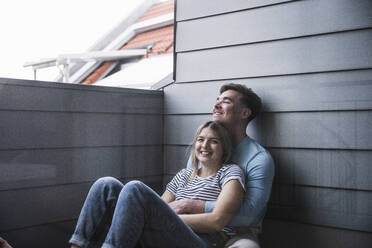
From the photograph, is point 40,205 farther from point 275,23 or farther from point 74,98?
point 275,23

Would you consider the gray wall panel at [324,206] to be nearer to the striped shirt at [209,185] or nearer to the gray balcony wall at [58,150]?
the striped shirt at [209,185]

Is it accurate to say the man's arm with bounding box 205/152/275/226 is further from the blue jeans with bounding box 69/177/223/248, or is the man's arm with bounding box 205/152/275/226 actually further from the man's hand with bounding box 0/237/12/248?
the man's hand with bounding box 0/237/12/248

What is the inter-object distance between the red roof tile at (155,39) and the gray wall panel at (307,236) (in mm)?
961

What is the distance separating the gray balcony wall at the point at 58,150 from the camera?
1625 millimetres

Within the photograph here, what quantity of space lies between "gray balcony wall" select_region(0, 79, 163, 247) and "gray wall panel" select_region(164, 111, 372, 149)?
43 cm

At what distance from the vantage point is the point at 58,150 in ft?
5.73

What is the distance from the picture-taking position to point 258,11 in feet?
5.90

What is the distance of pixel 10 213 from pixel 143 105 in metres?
0.79

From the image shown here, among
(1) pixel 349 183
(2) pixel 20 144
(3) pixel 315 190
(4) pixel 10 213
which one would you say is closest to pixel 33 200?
(4) pixel 10 213

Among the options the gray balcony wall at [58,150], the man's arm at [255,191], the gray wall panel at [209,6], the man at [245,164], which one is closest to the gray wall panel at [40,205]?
the gray balcony wall at [58,150]

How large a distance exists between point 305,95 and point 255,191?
17.0 inches

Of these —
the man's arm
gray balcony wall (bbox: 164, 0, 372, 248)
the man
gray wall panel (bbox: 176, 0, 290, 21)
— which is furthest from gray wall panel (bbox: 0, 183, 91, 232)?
gray wall panel (bbox: 176, 0, 290, 21)

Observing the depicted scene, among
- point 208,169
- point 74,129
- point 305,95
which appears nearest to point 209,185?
point 208,169

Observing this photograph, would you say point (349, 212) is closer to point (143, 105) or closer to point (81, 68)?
point (143, 105)
